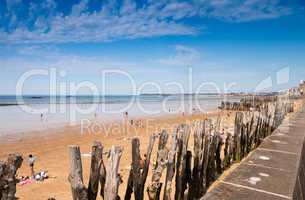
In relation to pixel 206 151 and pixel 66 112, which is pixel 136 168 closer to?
pixel 206 151

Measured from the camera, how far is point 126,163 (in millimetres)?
9195

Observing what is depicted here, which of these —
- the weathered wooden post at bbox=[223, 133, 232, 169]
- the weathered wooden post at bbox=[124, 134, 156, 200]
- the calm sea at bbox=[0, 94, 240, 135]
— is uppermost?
the weathered wooden post at bbox=[124, 134, 156, 200]

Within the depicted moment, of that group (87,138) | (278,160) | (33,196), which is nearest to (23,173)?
(33,196)

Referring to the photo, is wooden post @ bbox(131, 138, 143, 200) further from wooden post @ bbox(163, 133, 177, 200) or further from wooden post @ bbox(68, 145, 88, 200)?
wooden post @ bbox(68, 145, 88, 200)

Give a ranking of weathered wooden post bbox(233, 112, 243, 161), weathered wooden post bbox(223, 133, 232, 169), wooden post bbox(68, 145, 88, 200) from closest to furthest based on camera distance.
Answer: wooden post bbox(68, 145, 88, 200)
weathered wooden post bbox(223, 133, 232, 169)
weathered wooden post bbox(233, 112, 243, 161)

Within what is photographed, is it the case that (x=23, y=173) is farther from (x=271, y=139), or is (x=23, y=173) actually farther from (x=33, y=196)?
(x=271, y=139)

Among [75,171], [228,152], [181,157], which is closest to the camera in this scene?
[75,171]

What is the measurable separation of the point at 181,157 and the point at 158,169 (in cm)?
55

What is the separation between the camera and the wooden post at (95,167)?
2238 mm

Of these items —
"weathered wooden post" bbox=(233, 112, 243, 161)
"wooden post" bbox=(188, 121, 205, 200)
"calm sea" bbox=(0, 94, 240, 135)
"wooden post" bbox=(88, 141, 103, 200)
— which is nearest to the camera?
"wooden post" bbox=(88, 141, 103, 200)

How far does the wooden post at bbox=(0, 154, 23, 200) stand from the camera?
1707 mm

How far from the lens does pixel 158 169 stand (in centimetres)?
297

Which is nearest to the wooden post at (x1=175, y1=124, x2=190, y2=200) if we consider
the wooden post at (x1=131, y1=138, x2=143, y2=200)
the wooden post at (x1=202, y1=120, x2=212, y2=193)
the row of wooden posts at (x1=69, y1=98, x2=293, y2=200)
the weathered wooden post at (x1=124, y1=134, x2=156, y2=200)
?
the row of wooden posts at (x1=69, y1=98, x2=293, y2=200)

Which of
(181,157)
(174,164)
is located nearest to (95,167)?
(174,164)
